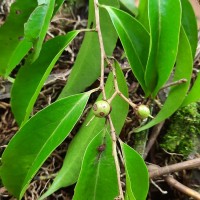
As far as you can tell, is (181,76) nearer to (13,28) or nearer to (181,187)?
(181,187)

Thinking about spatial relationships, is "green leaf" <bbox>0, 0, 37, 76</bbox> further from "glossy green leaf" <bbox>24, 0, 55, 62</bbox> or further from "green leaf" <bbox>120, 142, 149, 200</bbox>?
"green leaf" <bbox>120, 142, 149, 200</bbox>

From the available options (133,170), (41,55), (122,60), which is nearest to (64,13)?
(122,60)

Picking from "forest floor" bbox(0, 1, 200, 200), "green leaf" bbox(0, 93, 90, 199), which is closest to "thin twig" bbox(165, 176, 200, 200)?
"forest floor" bbox(0, 1, 200, 200)

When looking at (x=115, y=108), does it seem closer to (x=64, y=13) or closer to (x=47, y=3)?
(x=47, y=3)

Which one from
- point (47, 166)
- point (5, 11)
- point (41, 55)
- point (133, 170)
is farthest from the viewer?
point (5, 11)

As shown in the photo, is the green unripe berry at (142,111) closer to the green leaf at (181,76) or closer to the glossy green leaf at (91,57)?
the green leaf at (181,76)

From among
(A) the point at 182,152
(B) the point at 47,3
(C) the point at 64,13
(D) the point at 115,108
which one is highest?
(B) the point at 47,3
